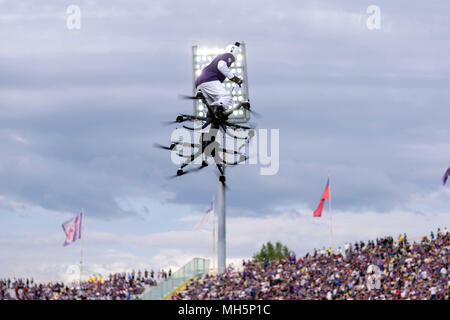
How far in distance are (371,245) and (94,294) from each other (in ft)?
71.0

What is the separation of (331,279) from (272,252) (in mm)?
45035

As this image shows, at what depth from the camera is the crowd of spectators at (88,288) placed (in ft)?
192

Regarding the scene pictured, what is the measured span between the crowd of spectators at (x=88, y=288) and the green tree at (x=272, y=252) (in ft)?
109

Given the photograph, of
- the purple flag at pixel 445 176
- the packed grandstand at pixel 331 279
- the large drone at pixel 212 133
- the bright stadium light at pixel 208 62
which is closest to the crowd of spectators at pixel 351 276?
the packed grandstand at pixel 331 279

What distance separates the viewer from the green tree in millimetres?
93375

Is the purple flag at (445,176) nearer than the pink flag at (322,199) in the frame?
Yes

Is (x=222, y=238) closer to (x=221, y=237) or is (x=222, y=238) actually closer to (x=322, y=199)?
(x=221, y=237)

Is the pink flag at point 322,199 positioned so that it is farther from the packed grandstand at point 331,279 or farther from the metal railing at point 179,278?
the metal railing at point 179,278

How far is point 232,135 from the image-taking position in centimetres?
2652

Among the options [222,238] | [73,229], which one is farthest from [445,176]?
[73,229]

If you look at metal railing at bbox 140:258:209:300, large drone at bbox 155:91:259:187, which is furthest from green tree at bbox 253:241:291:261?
large drone at bbox 155:91:259:187
